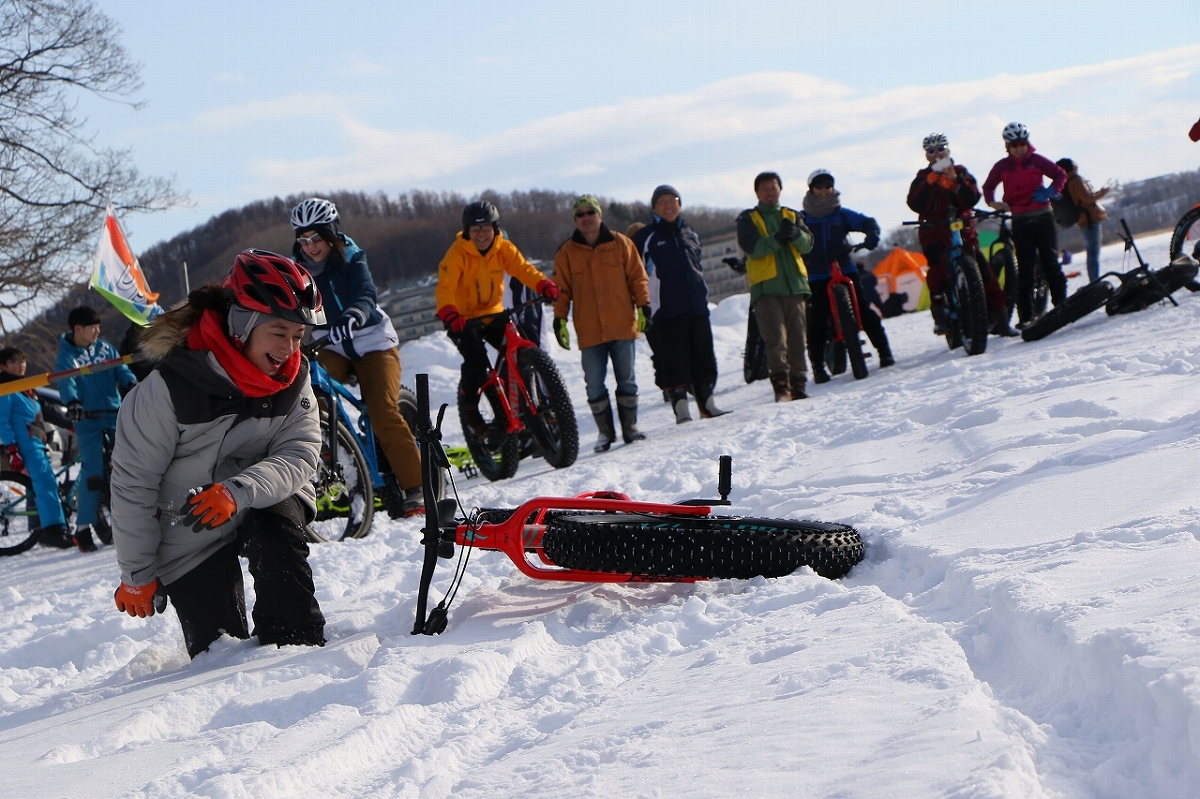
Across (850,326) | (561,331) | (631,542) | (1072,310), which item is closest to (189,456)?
(631,542)

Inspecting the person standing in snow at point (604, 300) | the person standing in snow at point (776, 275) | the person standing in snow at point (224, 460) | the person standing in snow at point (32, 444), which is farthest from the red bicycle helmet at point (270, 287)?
the person standing in snow at point (32, 444)

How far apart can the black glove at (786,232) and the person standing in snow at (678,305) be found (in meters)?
0.69

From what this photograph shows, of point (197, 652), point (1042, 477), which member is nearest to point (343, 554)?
point (197, 652)

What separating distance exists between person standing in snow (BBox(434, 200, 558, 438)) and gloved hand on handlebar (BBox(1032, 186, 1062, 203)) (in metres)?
5.06

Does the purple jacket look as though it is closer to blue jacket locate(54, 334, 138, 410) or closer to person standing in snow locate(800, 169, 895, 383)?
person standing in snow locate(800, 169, 895, 383)

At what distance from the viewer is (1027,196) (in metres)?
10.1

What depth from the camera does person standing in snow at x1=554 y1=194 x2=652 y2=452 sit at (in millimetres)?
8562

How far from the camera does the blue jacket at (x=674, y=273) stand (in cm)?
902

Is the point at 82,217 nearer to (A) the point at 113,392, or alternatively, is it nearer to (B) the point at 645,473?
(A) the point at 113,392

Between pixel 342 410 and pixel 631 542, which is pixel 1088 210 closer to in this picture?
pixel 342 410

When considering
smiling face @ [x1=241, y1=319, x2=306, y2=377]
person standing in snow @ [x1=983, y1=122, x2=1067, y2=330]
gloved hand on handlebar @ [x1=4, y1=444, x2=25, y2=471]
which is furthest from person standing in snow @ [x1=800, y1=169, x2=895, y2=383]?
gloved hand on handlebar @ [x1=4, y1=444, x2=25, y2=471]

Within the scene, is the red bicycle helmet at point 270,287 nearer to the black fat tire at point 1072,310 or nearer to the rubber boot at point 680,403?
the rubber boot at point 680,403

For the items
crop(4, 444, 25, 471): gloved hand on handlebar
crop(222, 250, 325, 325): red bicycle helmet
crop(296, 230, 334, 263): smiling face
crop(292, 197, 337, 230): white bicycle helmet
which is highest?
crop(292, 197, 337, 230): white bicycle helmet

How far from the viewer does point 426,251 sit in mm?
73500
